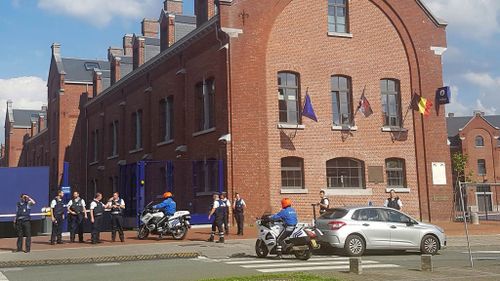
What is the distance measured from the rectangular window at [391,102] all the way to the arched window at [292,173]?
5344 mm

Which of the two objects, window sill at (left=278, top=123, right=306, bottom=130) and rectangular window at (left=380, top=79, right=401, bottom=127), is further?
Result: rectangular window at (left=380, top=79, right=401, bottom=127)

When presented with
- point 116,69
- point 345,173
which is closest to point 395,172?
point 345,173

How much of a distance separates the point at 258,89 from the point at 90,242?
9609 millimetres

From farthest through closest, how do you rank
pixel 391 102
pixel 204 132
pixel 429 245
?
pixel 391 102, pixel 204 132, pixel 429 245

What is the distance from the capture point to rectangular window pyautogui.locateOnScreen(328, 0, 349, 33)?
1041 inches

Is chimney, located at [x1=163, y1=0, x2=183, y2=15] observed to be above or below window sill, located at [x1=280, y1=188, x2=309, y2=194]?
above

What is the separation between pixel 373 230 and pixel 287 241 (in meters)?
2.85

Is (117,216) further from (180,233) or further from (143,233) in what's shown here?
(180,233)

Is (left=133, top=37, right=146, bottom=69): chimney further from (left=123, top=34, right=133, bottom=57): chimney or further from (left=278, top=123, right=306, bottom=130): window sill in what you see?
(left=278, top=123, right=306, bottom=130): window sill

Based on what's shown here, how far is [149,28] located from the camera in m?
45.9

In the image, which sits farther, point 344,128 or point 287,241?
point 344,128

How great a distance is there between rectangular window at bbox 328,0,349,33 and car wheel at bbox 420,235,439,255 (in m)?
13.4

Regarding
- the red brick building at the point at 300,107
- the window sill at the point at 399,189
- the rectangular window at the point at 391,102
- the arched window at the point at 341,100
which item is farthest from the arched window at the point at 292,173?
the rectangular window at the point at 391,102

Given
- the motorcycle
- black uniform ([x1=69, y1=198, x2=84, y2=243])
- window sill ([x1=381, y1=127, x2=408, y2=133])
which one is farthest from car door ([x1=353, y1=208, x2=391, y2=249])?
window sill ([x1=381, y1=127, x2=408, y2=133])
